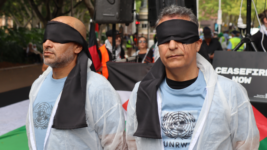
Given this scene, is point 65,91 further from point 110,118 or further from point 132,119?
point 132,119

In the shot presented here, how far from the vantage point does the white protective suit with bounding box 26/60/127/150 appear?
2.43m

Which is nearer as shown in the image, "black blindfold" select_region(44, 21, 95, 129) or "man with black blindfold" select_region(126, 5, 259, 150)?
"man with black blindfold" select_region(126, 5, 259, 150)

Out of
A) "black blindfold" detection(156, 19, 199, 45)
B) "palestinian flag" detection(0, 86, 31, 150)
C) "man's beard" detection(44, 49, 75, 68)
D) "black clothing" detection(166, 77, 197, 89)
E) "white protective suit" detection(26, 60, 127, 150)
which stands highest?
"black blindfold" detection(156, 19, 199, 45)

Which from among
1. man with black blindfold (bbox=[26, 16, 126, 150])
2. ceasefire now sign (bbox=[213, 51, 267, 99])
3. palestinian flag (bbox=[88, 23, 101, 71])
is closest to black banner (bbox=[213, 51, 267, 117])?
ceasefire now sign (bbox=[213, 51, 267, 99])

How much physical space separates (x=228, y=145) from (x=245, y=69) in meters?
2.56

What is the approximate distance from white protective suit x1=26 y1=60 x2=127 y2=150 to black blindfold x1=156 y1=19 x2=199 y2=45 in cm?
71

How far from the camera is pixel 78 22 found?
9.15 feet

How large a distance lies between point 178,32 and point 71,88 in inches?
39.2

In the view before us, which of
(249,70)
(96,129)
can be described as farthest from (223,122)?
(249,70)

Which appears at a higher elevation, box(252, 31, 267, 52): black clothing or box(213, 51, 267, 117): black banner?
box(252, 31, 267, 52): black clothing

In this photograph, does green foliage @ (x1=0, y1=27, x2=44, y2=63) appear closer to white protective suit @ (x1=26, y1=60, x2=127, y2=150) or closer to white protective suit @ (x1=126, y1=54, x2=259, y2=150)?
white protective suit @ (x1=26, y1=60, x2=127, y2=150)

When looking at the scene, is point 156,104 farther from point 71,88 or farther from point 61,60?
point 61,60

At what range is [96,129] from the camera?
2.52m

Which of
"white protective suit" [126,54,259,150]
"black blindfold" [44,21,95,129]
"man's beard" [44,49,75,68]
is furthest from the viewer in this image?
"man's beard" [44,49,75,68]
